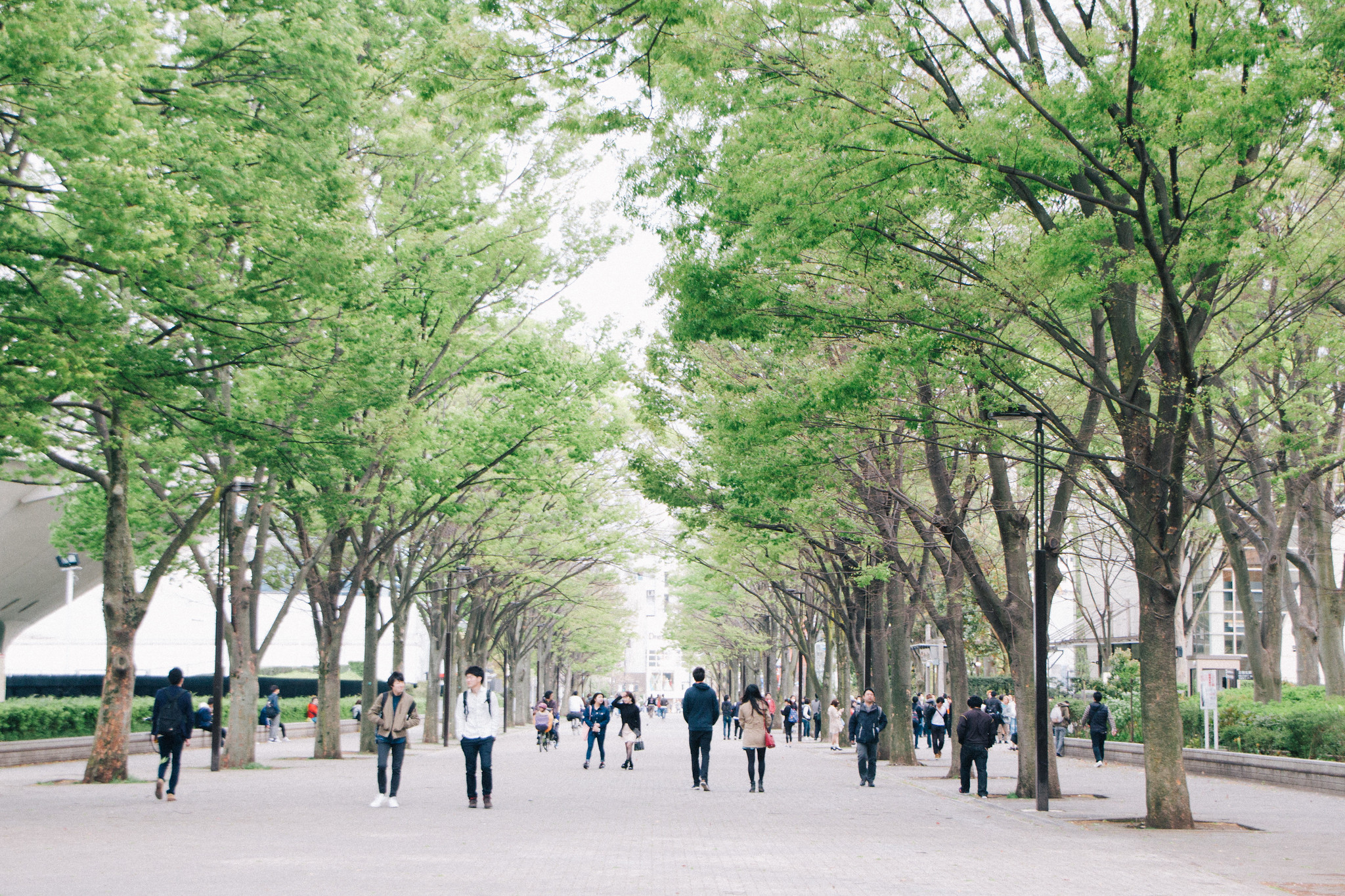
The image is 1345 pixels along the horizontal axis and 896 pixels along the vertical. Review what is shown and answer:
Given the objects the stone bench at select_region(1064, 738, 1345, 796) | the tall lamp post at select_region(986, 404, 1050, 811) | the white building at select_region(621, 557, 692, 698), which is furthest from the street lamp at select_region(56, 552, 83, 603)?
the white building at select_region(621, 557, 692, 698)

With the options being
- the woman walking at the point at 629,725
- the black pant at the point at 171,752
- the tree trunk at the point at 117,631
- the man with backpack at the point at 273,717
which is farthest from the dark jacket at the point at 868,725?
the man with backpack at the point at 273,717

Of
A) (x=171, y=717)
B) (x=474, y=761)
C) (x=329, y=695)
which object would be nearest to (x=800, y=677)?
(x=329, y=695)

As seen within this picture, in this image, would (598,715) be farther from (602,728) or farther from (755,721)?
(755,721)

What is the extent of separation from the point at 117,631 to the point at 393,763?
6407 mm

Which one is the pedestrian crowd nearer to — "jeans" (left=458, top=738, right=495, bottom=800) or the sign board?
"jeans" (left=458, top=738, right=495, bottom=800)

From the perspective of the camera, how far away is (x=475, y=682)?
1420 cm

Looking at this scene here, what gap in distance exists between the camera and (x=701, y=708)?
17.7 m

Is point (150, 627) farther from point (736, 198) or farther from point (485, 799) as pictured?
point (736, 198)

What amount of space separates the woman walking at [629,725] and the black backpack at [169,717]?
11360mm

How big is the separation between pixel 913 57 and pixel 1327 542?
1533cm

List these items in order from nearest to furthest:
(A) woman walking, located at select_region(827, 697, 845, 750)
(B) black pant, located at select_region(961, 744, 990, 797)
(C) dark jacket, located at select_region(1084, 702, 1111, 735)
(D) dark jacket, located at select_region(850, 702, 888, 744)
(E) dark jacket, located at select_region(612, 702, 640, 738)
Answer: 1. (B) black pant, located at select_region(961, 744, 990, 797)
2. (D) dark jacket, located at select_region(850, 702, 888, 744)
3. (E) dark jacket, located at select_region(612, 702, 640, 738)
4. (C) dark jacket, located at select_region(1084, 702, 1111, 735)
5. (A) woman walking, located at select_region(827, 697, 845, 750)

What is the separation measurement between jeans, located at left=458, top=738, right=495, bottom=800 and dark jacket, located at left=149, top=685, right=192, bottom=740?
3088 mm

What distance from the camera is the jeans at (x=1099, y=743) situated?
2611cm

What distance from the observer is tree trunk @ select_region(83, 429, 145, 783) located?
18.0 m
